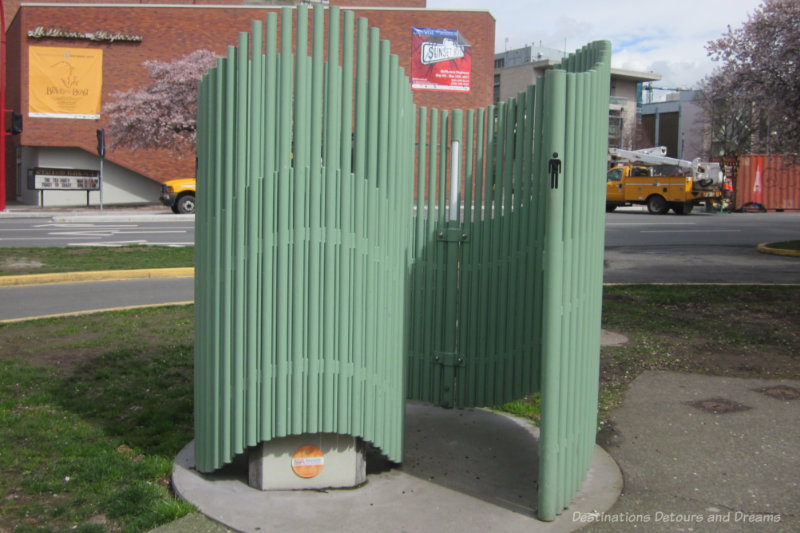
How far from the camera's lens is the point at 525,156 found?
513cm

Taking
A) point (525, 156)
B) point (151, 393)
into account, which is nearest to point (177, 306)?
point (151, 393)

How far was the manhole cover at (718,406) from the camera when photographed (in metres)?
5.98

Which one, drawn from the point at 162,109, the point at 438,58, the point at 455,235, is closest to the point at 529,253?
the point at 455,235

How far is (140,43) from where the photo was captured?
43.1m

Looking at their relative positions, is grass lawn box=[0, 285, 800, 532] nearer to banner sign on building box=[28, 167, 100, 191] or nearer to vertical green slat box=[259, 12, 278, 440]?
vertical green slat box=[259, 12, 278, 440]

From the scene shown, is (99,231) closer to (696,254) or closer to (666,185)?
(696,254)

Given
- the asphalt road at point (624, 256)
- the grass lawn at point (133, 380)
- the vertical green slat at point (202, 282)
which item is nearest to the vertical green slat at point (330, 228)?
the vertical green slat at point (202, 282)

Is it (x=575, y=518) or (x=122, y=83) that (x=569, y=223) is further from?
(x=122, y=83)

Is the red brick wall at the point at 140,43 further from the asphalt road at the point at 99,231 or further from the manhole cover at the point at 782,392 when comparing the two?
the manhole cover at the point at 782,392

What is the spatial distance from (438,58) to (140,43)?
16027 millimetres

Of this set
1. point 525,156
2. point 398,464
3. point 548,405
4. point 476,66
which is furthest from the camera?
point 476,66

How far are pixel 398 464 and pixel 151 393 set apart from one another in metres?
2.42

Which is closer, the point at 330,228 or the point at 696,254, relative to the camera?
the point at 330,228

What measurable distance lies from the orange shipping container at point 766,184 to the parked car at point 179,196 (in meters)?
25.7
